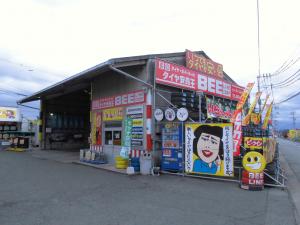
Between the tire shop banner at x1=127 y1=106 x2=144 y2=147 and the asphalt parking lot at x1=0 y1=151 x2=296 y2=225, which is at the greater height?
the tire shop banner at x1=127 y1=106 x2=144 y2=147

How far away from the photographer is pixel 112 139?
45.0 ft

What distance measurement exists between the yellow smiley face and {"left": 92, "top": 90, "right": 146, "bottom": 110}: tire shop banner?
5.44 meters

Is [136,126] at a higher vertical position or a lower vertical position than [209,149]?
higher

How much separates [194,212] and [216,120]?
9.98 m

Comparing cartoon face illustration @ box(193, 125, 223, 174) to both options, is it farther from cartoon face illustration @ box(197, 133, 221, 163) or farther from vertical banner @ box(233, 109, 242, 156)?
vertical banner @ box(233, 109, 242, 156)

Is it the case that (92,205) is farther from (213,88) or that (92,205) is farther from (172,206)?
(213,88)

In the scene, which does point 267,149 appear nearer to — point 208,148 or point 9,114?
point 208,148

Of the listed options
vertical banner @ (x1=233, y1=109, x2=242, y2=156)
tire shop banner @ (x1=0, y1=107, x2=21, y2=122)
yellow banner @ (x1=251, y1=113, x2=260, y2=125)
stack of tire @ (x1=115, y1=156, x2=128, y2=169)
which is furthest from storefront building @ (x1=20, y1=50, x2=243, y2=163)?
tire shop banner @ (x1=0, y1=107, x2=21, y2=122)

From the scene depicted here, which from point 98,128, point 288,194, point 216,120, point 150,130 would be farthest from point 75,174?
point 216,120

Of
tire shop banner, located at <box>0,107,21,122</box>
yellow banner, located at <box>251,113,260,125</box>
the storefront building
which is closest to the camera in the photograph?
the storefront building

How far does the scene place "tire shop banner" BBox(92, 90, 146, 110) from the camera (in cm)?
1210

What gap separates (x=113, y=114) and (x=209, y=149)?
6.01 m

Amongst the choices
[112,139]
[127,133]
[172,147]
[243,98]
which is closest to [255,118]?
[243,98]

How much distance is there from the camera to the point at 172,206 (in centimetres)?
609
